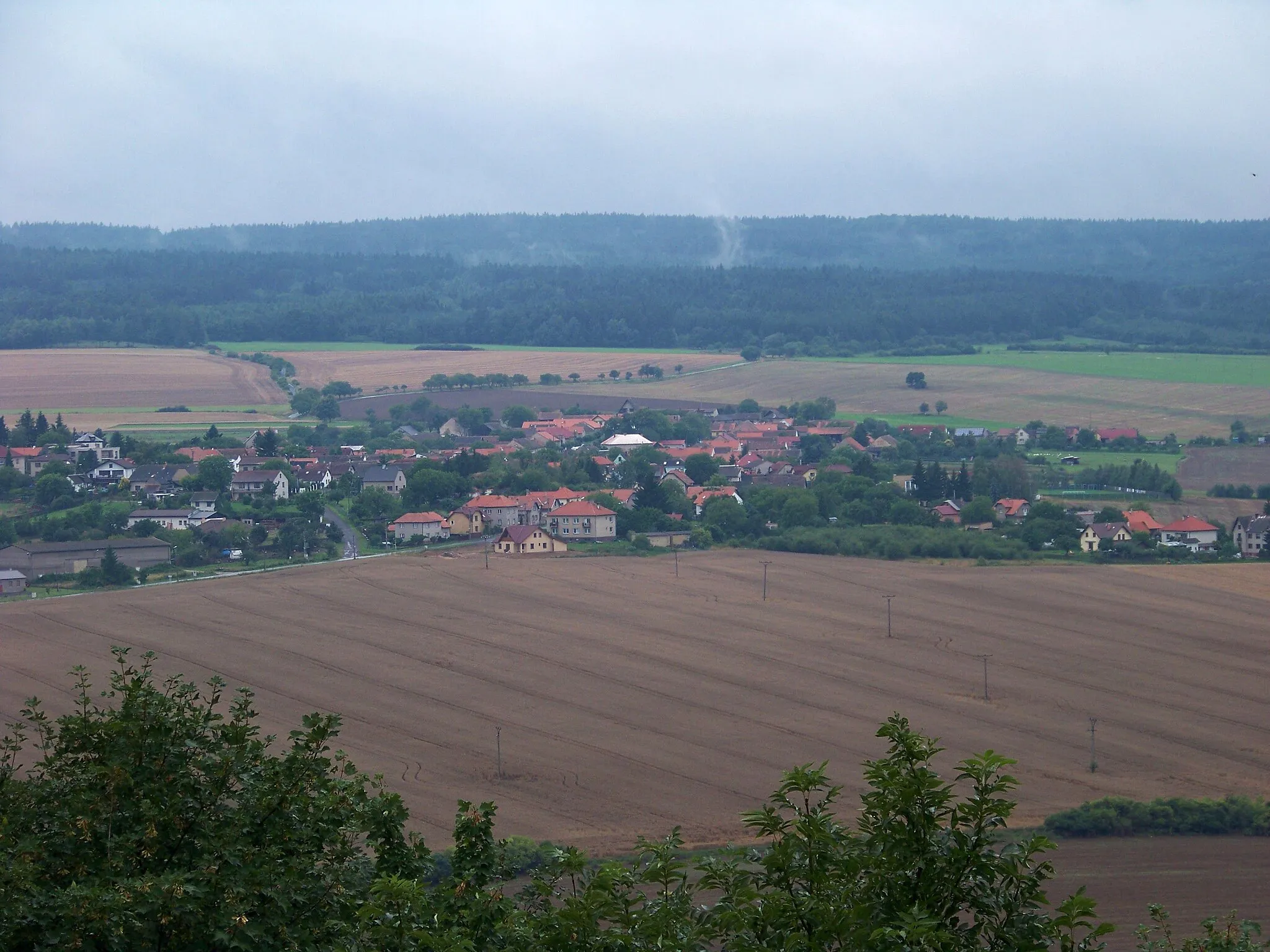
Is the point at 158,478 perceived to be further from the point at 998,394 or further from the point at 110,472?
the point at 998,394

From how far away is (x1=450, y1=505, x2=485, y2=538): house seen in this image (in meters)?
42.6

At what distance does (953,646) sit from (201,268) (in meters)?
115

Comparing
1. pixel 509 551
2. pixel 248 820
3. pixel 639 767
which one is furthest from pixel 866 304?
pixel 248 820

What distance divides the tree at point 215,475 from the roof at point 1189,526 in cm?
2992

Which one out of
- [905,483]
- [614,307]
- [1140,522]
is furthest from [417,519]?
[614,307]

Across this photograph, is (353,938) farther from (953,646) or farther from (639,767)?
(953,646)

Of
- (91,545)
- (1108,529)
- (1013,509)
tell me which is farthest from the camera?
(1013,509)

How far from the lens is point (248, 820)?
6.85 m

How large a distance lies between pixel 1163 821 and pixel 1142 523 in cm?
2394

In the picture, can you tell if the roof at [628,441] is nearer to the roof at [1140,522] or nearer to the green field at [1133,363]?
the roof at [1140,522]

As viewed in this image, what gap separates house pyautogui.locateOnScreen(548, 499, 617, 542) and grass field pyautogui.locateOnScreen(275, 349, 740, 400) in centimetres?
3895

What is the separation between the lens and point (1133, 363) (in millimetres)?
85938

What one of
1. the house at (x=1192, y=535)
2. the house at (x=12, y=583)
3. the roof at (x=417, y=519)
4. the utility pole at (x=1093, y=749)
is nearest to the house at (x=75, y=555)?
the house at (x=12, y=583)

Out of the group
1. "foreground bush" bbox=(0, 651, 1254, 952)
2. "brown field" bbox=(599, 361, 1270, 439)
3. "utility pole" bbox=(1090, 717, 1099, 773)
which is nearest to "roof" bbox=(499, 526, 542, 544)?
"utility pole" bbox=(1090, 717, 1099, 773)
